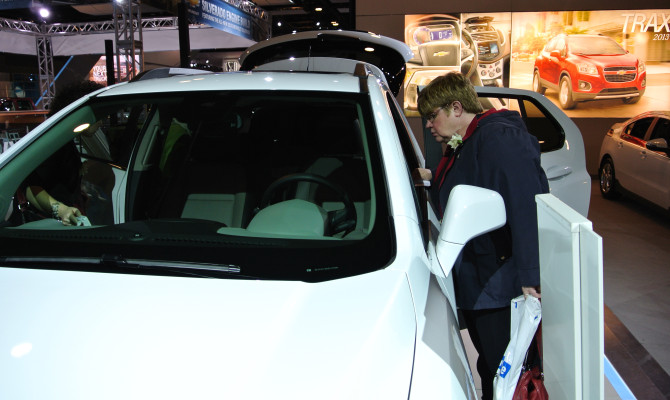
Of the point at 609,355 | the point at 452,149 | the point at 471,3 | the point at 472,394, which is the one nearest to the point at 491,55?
the point at 471,3

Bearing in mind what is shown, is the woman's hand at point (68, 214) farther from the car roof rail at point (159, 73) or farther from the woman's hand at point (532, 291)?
the woman's hand at point (532, 291)

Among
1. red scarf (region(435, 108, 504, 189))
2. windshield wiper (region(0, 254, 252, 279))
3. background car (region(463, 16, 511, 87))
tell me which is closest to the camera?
windshield wiper (region(0, 254, 252, 279))

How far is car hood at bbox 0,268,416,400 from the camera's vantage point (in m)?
1.08

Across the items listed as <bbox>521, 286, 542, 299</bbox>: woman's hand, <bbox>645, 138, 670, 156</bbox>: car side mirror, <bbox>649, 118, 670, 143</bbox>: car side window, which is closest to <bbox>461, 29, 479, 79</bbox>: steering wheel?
<bbox>649, 118, 670, 143</bbox>: car side window

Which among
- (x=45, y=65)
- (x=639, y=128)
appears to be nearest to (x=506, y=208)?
(x=639, y=128)

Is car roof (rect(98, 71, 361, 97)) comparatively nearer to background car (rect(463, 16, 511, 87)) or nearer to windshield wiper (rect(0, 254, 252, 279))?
windshield wiper (rect(0, 254, 252, 279))

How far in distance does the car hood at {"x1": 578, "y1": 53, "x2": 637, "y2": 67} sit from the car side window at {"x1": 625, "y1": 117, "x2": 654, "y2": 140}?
230 centimetres

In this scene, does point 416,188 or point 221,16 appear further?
point 221,16

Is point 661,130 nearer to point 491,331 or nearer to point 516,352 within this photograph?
point 491,331

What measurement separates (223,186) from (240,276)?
1040mm

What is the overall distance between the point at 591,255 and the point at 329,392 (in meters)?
0.61

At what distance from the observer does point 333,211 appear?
2.12 m

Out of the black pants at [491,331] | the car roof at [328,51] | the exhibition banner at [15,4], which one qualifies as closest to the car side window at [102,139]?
the car roof at [328,51]

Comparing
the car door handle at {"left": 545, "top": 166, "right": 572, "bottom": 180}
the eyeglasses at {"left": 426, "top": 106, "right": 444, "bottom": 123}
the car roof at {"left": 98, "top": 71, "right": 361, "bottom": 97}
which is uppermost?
the car roof at {"left": 98, "top": 71, "right": 361, "bottom": 97}
